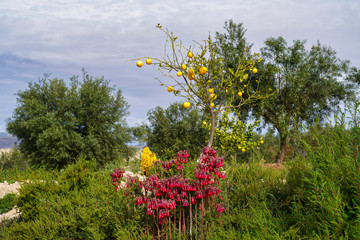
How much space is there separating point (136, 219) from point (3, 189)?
9.67 metres

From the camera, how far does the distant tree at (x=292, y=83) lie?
65.4ft

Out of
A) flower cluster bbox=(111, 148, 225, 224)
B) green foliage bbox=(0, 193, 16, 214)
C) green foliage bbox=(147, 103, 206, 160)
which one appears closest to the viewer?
flower cluster bbox=(111, 148, 225, 224)

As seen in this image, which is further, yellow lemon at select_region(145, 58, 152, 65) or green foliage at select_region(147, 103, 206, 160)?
green foliage at select_region(147, 103, 206, 160)

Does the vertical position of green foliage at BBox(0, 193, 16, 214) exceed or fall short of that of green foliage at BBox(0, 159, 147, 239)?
it falls short

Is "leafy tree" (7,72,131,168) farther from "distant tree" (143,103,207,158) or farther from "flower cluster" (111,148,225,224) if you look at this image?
"flower cluster" (111,148,225,224)

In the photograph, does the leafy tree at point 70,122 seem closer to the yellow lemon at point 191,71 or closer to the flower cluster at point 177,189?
the yellow lemon at point 191,71

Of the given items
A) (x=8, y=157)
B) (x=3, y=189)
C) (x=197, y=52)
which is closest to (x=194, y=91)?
(x=197, y=52)

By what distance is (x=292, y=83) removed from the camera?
1942 centimetres

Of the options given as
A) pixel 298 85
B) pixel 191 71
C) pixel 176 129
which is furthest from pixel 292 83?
pixel 191 71

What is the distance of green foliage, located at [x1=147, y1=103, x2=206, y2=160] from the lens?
22.0 m

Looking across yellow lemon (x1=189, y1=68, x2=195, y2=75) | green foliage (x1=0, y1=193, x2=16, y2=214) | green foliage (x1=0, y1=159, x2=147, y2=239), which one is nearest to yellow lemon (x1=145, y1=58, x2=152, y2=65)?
yellow lemon (x1=189, y1=68, x2=195, y2=75)

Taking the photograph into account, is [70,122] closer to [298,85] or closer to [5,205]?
[5,205]

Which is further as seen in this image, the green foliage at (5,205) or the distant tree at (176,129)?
the distant tree at (176,129)

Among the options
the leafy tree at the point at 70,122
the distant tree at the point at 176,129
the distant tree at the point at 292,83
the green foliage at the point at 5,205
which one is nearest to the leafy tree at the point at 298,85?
the distant tree at the point at 292,83
